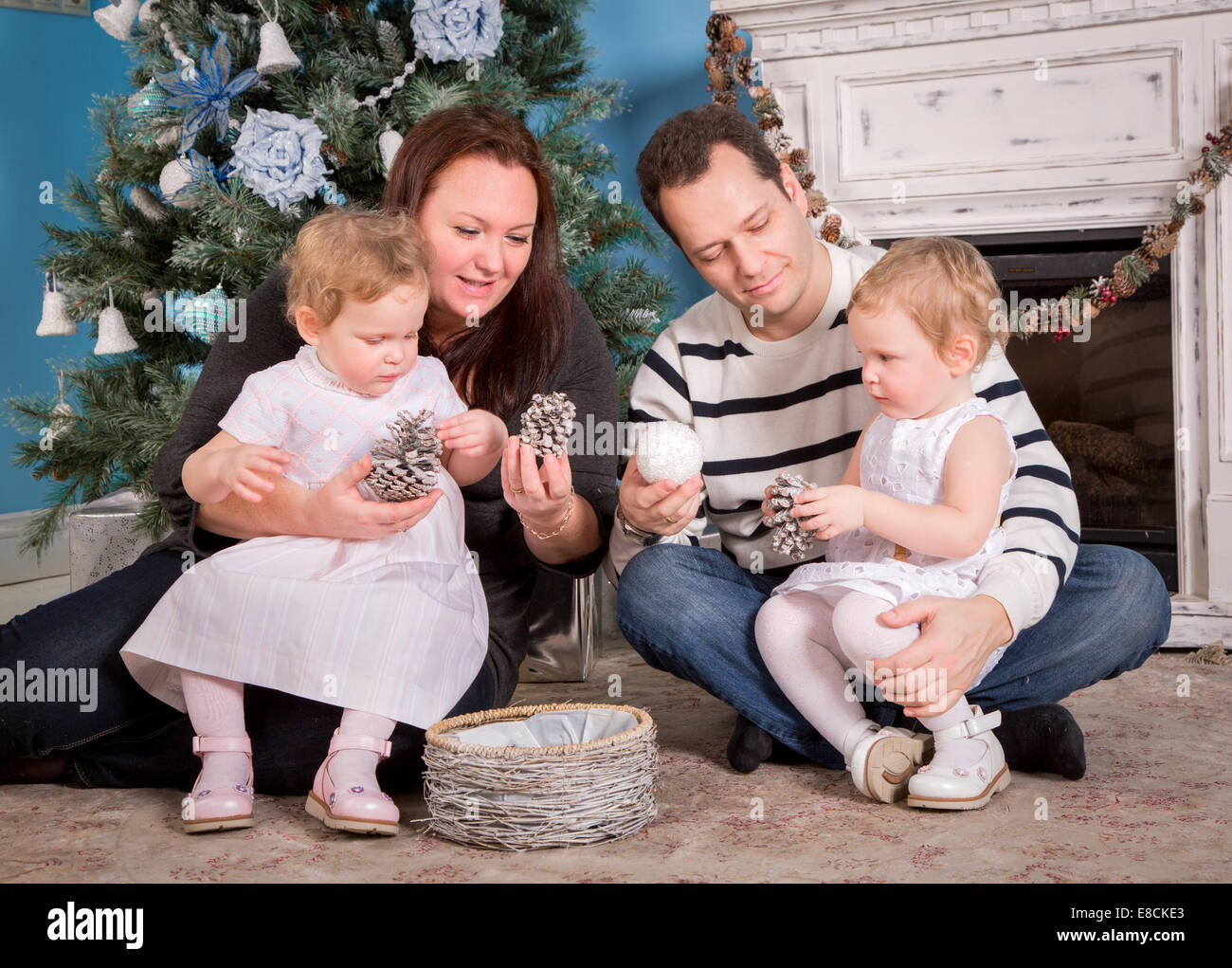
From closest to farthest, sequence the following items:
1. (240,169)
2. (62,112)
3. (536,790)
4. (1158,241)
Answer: (536,790) → (240,169) → (1158,241) → (62,112)

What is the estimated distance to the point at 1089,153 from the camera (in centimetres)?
247

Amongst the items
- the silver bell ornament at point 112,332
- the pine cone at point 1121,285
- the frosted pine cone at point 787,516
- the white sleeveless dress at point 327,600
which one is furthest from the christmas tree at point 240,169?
the frosted pine cone at point 787,516

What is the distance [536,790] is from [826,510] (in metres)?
0.45

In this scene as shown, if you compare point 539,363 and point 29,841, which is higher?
point 539,363

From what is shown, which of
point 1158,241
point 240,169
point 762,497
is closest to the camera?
point 762,497

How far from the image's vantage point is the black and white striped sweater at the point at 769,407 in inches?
62.4

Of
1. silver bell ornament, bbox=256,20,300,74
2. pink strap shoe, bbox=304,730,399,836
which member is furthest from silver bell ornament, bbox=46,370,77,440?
pink strap shoe, bbox=304,730,399,836

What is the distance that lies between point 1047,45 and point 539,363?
150 centimetres

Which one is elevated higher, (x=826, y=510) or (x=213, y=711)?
(x=826, y=510)

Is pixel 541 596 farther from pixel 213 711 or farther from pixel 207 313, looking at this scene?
pixel 213 711

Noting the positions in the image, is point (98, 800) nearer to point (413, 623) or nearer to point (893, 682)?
point (413, 623)

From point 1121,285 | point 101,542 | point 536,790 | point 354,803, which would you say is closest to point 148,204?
point 101,542

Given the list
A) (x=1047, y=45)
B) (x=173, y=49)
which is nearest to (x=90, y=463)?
(x=173, y=49)

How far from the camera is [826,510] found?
1339 millimetres
